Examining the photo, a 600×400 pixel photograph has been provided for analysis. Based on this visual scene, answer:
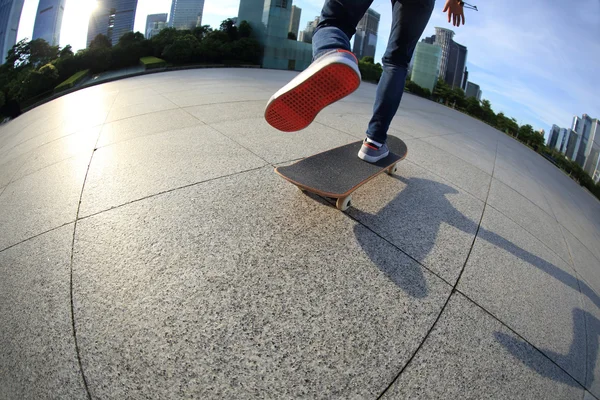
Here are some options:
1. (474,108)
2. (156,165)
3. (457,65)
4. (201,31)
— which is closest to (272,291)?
(156,165)

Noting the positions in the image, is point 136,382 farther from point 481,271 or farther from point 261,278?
point 481,271

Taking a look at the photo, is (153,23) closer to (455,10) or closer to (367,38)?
(455,10)

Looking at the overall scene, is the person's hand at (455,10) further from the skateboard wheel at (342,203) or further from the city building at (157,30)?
the city building at (157,30)

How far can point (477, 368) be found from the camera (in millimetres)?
1291

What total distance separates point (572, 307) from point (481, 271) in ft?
2.13

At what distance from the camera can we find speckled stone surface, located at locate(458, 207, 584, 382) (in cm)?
157

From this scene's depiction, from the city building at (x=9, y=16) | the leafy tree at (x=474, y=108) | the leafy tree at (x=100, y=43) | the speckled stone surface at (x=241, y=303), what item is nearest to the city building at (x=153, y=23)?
the leafy tree at (x=100, y=43)

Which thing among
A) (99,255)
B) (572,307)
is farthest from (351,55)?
(572,307)

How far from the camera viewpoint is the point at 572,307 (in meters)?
1.90

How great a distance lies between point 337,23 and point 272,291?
6.25 ft

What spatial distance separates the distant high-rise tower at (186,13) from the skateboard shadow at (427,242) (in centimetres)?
3425

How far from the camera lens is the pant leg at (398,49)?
2182mm

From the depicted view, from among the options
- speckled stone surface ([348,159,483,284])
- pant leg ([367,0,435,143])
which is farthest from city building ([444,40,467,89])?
pant leg ([367,0,435,143])

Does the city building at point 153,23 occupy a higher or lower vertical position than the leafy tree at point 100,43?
higher
